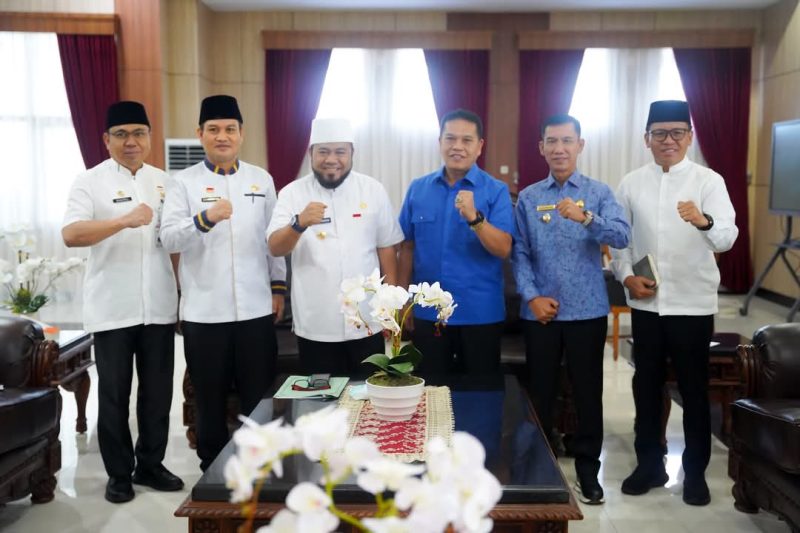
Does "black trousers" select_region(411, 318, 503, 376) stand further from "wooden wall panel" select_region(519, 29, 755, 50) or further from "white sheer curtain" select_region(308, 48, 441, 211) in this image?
"wooden wall panel" select_region(519, 29, 755, 50)

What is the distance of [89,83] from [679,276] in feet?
22.1

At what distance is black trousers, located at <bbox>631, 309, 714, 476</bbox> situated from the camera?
3.15m

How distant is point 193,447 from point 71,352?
0.80 metres

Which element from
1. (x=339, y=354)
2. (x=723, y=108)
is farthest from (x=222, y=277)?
(x=723, y=108)

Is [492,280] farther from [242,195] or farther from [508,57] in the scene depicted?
[508,57]

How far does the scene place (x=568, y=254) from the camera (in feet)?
10.4

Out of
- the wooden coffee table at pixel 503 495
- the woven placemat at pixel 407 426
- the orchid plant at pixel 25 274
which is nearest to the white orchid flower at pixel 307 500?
the wooden coffee table at pixel 503 495

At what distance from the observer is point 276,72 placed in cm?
884

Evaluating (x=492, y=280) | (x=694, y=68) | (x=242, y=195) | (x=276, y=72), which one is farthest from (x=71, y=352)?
(x=694, y=68)

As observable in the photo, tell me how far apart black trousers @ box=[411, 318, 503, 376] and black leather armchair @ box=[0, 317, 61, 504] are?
4.99ft

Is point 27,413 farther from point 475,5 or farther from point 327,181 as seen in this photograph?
point 475,5

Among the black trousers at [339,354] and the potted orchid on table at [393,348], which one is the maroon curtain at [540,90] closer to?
the black trousers at [339,354]

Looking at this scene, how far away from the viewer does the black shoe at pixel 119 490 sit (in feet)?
10.5

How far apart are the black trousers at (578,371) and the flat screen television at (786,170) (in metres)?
4.83
